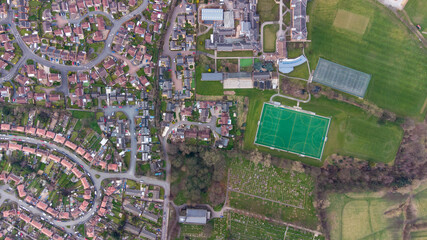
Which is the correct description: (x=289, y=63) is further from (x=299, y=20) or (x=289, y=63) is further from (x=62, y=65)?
(x=62, y=65)

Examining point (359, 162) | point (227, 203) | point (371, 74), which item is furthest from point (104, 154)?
point (371, 74)

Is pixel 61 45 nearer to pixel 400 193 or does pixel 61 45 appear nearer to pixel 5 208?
pixel 5 208

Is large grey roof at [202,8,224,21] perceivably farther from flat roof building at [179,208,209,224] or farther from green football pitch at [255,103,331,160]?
flat roof building at [179,208,209,224]

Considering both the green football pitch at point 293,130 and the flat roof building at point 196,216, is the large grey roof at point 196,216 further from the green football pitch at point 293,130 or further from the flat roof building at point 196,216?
the green football pitch at point 293,130

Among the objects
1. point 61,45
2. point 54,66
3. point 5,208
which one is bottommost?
point 5,208

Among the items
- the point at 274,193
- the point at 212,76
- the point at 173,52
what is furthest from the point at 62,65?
the point at 274,193

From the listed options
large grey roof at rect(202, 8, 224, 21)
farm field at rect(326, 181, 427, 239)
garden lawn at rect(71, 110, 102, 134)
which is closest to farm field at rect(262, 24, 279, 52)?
large grey roof at rect(202, 8, 224, 21)
